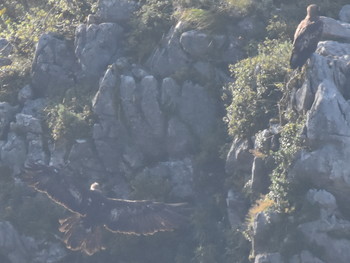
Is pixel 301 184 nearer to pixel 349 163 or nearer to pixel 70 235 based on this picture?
pixel 349 163

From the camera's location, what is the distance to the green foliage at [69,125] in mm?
23359

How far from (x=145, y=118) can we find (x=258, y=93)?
3.33m

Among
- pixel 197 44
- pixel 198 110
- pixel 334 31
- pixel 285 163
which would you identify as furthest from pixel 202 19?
pixel 285 163

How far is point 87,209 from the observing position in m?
21.5

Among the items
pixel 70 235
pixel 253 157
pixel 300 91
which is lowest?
pixel 70 235

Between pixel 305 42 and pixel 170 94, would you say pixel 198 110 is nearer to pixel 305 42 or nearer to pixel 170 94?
pixel 170 94

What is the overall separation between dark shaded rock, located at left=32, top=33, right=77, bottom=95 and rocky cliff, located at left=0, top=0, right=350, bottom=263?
0.09 ft

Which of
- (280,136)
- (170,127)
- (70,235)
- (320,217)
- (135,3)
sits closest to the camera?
(320,217)

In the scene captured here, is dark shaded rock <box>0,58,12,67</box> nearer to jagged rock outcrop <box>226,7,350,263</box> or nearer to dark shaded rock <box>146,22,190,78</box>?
dark shaded rock <box>146,22,190,78</box>

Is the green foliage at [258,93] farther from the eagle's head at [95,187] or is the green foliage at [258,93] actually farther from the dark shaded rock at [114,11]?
the dark shaded rock at [114,11]

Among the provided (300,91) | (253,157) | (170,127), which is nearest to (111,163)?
(170,127)

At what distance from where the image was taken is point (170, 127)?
75.0 feet

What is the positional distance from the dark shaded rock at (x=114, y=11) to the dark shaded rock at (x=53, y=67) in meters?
1.28

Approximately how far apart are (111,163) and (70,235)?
8.04 feet
